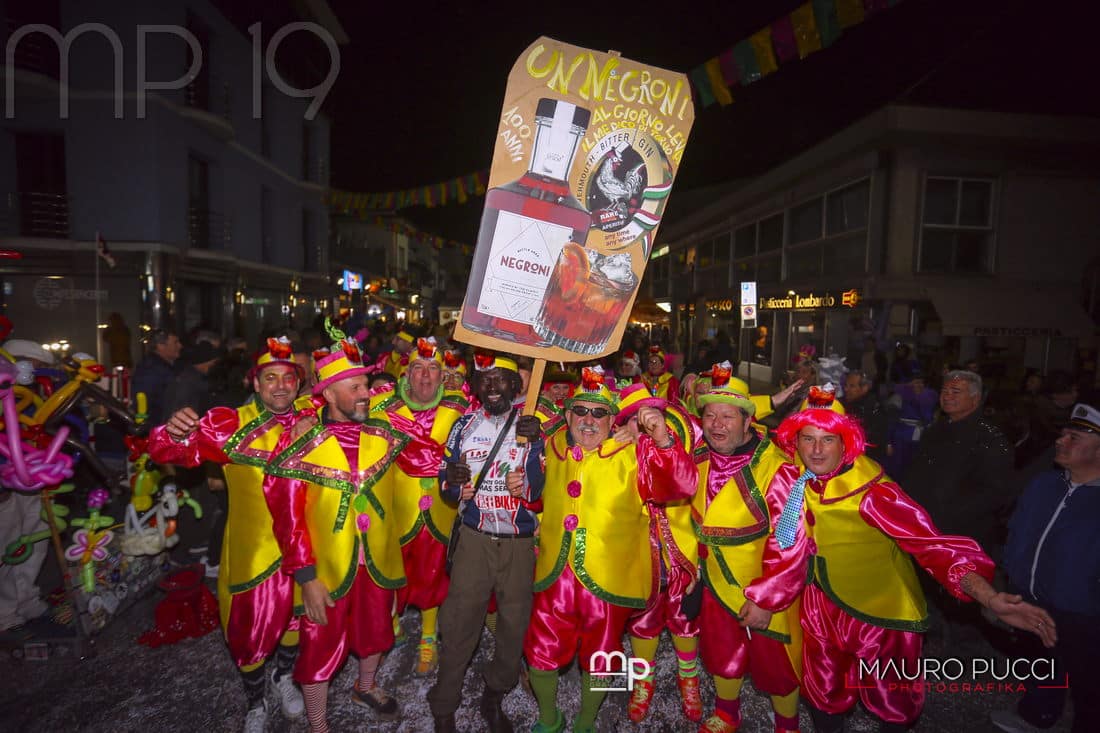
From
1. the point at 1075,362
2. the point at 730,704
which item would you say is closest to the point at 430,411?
the point at 730,704

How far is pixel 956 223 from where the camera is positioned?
14406 mm

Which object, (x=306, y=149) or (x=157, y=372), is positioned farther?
(x=306, y=149)

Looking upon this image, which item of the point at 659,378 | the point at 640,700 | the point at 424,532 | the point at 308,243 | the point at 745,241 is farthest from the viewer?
the point at 308,243

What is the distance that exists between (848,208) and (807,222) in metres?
2.45

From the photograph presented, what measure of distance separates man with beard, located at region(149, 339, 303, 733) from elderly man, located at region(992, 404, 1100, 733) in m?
4.54

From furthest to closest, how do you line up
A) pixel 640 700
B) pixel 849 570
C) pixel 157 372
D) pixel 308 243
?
pixel 308 243 < pixel 157 372 < pixel 640 700 < pixel 849 570

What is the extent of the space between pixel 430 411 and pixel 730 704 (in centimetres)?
295

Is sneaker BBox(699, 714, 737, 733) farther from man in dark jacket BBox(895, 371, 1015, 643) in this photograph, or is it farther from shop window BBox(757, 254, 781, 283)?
shop window BBox(757, 254, 781, 283)

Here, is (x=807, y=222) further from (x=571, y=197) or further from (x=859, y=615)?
(x=571, y=197)

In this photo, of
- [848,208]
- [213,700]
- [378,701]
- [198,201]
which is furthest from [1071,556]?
[198,201]

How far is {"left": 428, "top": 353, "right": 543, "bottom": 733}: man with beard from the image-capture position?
10.9ft

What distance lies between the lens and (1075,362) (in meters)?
13.9

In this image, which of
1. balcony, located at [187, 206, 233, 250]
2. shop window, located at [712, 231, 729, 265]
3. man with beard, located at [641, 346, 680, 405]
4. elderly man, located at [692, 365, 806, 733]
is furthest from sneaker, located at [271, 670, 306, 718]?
shop window, located at [712, 231, 729, 265]

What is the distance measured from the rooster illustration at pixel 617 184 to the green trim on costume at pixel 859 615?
7.48ft
